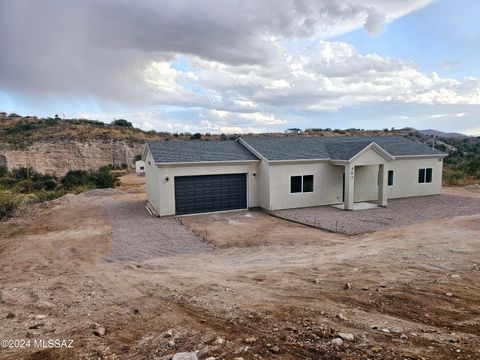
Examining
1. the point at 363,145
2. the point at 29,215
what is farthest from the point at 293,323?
the point at 29,215

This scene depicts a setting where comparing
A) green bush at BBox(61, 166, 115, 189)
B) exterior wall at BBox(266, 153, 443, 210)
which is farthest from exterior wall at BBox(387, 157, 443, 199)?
green bush at BBox(61, 166, 115, 189)

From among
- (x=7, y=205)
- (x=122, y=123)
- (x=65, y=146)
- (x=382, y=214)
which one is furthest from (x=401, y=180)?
(x=122, y=123)

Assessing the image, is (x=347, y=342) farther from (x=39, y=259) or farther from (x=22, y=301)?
(x=39, y=259)

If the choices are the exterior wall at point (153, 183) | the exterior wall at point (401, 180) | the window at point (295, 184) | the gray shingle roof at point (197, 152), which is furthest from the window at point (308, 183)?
the exterior wall at point (153, 183)

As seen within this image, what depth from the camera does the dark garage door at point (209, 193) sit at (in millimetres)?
17891

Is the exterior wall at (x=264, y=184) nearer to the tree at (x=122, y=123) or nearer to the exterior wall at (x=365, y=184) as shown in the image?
the exterior wall at (x=365, y=184)

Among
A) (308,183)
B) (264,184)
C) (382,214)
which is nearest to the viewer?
(382,214)

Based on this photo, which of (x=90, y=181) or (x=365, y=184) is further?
(x=90, y=181)

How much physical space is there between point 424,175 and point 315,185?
8.86m

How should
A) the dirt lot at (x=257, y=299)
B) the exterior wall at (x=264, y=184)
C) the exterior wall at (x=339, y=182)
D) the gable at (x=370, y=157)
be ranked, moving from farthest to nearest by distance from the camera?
the exterior wall at (x=339, y=182) < the gable at (x=370, y=157) < the exterior wall at (x=264, y=184) < the dirt lot at (x=257, y=299)

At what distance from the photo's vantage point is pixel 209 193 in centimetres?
1844

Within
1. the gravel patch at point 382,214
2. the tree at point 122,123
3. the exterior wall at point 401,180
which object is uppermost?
the tree at point 122,123

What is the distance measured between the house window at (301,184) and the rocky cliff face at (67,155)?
39.4 metres

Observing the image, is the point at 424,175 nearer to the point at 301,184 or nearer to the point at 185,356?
the point at 301,184
